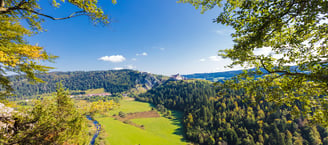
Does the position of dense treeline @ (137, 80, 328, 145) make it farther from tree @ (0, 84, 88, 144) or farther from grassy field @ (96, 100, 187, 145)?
tree @ (0, 84, 88, 144)

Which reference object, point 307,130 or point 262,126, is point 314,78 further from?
point 307,130

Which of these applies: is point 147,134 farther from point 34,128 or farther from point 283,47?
point 283,47

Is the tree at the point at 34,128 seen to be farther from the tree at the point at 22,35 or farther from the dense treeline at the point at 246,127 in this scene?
the dense treeline at the point at 246,127

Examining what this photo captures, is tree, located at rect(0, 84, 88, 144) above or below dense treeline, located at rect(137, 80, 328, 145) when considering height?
above

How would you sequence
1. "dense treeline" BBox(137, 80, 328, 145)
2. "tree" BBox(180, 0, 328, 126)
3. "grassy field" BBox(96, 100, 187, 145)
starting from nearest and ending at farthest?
1. "tree" BBox(180, 0, 328, 126)
2. "grassy field" BBox(96, 100, 187, 145)
3. "dense treeline" BBox(137, 80, 328, 145)

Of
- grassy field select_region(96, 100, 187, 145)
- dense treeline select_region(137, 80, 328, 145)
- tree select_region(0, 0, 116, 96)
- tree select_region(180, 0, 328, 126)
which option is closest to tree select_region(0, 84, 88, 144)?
tree select_region(0, 0, 116, 96)

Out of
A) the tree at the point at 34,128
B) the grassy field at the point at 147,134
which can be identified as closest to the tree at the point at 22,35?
the tree at the point at 34,128

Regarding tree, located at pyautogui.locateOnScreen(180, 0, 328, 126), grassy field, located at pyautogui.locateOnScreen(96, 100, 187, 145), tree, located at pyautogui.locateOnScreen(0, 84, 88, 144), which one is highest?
tree, located at pyautogui.locateOnScreen(180, 0, 328, 126)

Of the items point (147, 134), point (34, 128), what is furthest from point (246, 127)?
point (34, 128)

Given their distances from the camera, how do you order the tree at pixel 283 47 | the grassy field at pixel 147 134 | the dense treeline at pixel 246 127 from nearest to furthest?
the tree at pixel 283 47, the grassy field at pixel 147 134, the dense treeline at pixel 246 127

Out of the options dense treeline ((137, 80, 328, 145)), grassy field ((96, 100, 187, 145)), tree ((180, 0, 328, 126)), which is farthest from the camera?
dense treeline ((137, 80, 328, 145))

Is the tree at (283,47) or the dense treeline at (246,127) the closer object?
the tree at (283,47)
